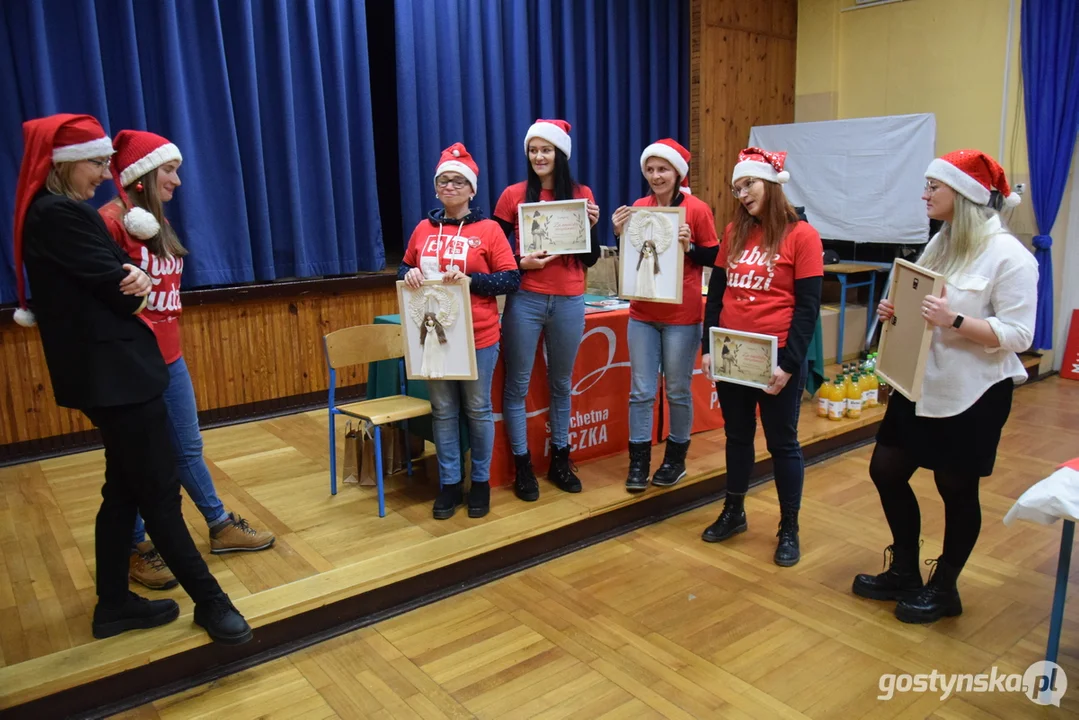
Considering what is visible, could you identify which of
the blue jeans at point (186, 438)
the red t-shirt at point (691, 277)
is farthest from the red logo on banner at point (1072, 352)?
the blue jeans at point (186, 438)

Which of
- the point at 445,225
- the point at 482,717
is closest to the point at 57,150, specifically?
the point at 445,225

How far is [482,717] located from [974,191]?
1.92m

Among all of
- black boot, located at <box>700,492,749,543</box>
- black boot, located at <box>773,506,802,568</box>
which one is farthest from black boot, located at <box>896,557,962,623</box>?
black boot, located at <box>700,492,749,543</box>

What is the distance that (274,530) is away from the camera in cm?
310

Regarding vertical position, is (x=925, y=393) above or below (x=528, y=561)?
above

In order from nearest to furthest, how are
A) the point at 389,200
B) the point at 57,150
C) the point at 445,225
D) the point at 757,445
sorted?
the point at 57,150, the point at 445,225, the point at 757,445, the point at 389,200

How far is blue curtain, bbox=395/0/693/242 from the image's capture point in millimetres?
4996

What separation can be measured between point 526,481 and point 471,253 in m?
0.96

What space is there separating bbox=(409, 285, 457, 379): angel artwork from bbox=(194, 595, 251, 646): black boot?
3.37 feet

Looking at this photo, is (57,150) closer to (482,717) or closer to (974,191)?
(482,717)

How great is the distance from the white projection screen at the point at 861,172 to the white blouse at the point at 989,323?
399 centimetres

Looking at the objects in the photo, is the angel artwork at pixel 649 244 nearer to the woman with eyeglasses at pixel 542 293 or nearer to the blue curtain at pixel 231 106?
the woman with eyeglasses at pixel 542 293

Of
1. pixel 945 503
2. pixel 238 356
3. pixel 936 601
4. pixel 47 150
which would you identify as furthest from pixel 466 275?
pixel 238 356

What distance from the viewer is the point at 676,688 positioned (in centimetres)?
224
